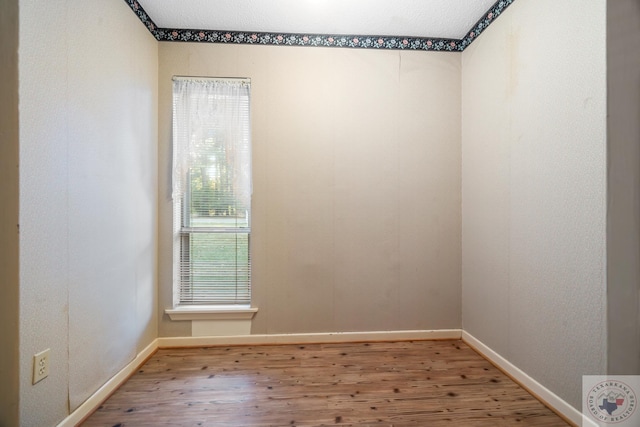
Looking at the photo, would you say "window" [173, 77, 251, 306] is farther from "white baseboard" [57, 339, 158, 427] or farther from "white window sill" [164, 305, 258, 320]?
"white baseboard" [57, 339, 158, 427]

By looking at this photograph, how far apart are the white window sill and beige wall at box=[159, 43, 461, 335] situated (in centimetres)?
8

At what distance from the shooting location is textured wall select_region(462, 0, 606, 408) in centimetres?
142

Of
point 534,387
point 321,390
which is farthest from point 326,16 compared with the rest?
point 534,387

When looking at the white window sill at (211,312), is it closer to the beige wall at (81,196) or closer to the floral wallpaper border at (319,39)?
the beige wall at (81,196)

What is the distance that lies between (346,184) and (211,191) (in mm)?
1172

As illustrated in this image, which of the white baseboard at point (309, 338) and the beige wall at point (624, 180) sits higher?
the beige wall at point (624, 180)

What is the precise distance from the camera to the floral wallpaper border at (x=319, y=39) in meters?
2.36

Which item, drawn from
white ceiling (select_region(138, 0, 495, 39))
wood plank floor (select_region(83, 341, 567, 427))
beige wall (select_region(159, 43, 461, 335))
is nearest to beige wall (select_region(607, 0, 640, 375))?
wood plank floor (select_region(83, 341, 567, 427))

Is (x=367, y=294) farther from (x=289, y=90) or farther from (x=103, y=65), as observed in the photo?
(x=103, y=65)

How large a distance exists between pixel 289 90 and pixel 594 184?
2133mm

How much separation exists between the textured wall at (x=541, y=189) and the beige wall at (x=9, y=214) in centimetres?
268

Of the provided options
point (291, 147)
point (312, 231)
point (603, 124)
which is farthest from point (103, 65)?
point (603, 124)

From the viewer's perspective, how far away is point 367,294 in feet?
8.17

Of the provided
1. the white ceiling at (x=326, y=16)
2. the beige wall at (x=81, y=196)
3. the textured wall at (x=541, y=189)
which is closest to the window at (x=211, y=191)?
the beige wall at (x=81, y=196)
